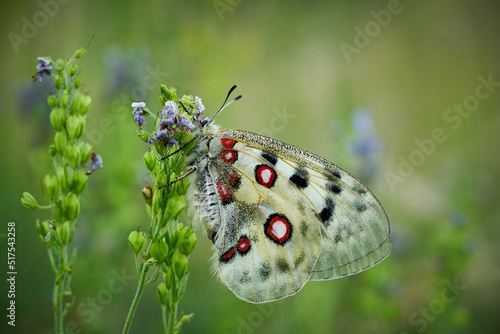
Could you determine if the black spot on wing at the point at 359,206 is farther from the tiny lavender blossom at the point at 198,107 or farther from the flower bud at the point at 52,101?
the flower bud at the point at 52,101

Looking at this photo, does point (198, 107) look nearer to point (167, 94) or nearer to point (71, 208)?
point (167, 94)

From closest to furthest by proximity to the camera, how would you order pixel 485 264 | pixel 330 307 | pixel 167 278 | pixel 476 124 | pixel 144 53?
pixel 167 278
pixel 330 307
pixel 144 53
pixel 485 264
pixel 476 124

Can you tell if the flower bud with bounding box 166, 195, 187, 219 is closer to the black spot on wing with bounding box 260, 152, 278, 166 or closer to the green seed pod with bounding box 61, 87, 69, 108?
the green seed pod with bounding box 61, 87, 69, 108

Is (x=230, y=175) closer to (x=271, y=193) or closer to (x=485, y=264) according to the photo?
(x=271, y=193)

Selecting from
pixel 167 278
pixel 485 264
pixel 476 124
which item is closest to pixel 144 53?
pixel 167 278

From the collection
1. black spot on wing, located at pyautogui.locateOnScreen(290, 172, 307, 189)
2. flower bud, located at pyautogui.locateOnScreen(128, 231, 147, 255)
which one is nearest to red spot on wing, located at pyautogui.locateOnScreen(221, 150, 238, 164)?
black spot on wing, located at pyautogui.locateOnScreen(290, 172, 307, 189)

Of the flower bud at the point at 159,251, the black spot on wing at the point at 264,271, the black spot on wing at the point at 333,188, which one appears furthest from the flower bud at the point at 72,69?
the black spot on wing at the point at 333,188
